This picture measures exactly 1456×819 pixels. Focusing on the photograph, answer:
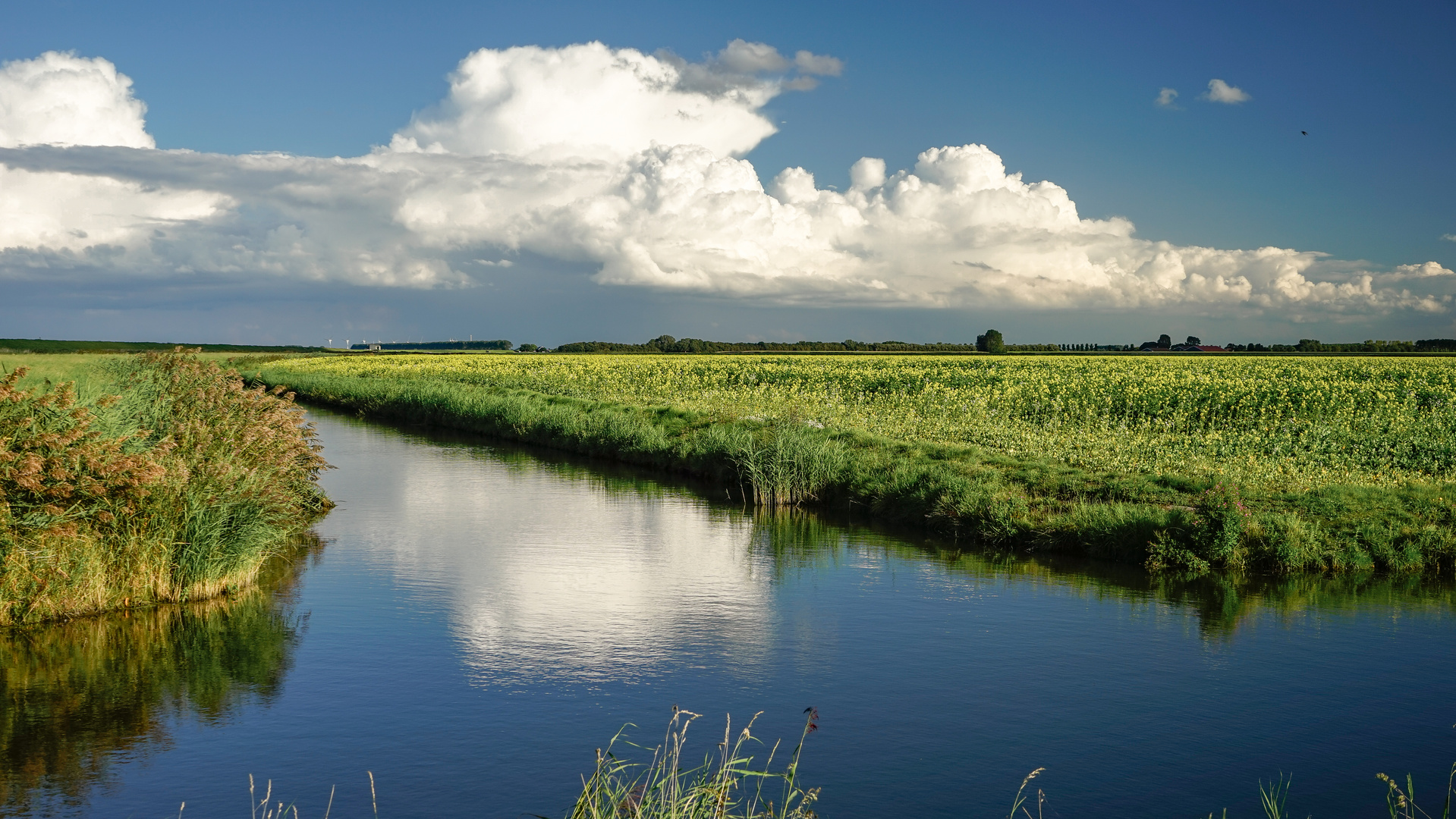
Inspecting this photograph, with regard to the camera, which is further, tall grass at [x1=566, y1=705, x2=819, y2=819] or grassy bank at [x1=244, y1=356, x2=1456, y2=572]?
grassy bank at [x1=244, y1=356, x2=1456, y2=572]

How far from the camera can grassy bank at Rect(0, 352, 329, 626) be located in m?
10.2

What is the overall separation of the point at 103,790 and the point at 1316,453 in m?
20.7

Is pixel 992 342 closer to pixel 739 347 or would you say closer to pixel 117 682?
pixel 739 347

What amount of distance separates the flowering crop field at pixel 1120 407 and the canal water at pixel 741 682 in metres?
5.83

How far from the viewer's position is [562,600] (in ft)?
39.3

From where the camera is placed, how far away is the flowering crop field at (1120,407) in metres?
19.3

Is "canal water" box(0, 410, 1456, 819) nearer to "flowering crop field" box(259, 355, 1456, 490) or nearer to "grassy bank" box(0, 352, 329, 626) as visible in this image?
"grassy bank" box(0, 352, 329, 626)

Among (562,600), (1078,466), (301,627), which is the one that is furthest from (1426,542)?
(301,627)

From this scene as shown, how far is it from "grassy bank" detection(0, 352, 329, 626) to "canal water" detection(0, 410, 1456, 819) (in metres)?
0.44

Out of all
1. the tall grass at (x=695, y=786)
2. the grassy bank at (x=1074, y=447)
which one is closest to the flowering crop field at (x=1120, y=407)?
the grassy bank at (x=1074, y=447)

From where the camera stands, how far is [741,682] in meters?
9.18

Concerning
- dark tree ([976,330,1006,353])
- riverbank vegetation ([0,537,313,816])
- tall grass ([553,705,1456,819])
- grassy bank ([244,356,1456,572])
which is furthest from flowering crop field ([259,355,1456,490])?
dark tree ([976,330,1006,353])

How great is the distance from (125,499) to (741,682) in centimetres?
694

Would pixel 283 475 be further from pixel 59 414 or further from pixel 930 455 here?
pixel 930 455
